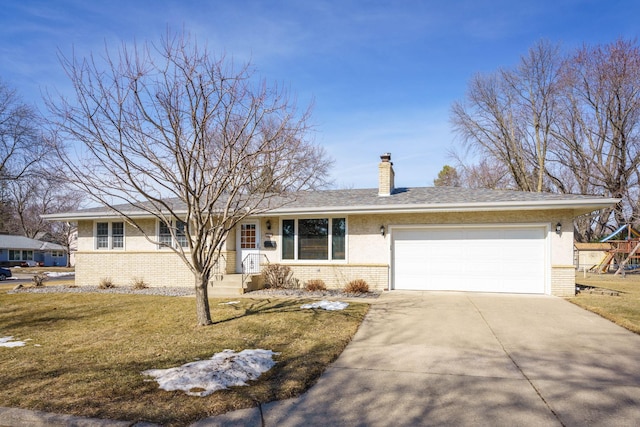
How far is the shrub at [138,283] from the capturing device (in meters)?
14.0

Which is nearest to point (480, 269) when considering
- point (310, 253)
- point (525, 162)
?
point (310, 253)

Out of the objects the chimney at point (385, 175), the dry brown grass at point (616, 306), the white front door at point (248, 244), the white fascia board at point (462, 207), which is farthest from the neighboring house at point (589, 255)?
the white front door at point (248, 244)

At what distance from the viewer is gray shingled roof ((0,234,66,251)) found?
44.7m

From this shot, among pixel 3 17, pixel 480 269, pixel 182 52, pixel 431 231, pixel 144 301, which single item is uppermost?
pixel 3 17

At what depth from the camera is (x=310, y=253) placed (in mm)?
13555

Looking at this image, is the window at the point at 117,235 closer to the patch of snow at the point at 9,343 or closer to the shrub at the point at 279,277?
the shrub at the point at 279,277

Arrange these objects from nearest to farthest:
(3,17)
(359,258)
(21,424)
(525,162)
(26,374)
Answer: (21,424) → (26,374) → (3,17) → (359,258) → (525,162)

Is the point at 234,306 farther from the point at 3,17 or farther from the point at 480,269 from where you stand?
the point at 3,17

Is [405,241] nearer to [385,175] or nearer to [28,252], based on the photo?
[385,175]

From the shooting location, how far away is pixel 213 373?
186 inches

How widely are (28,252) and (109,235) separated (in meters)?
44.5

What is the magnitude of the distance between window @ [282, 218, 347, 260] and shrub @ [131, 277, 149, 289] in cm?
512

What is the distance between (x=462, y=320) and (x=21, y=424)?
283 inches

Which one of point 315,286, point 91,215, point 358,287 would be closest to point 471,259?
point 358,287
